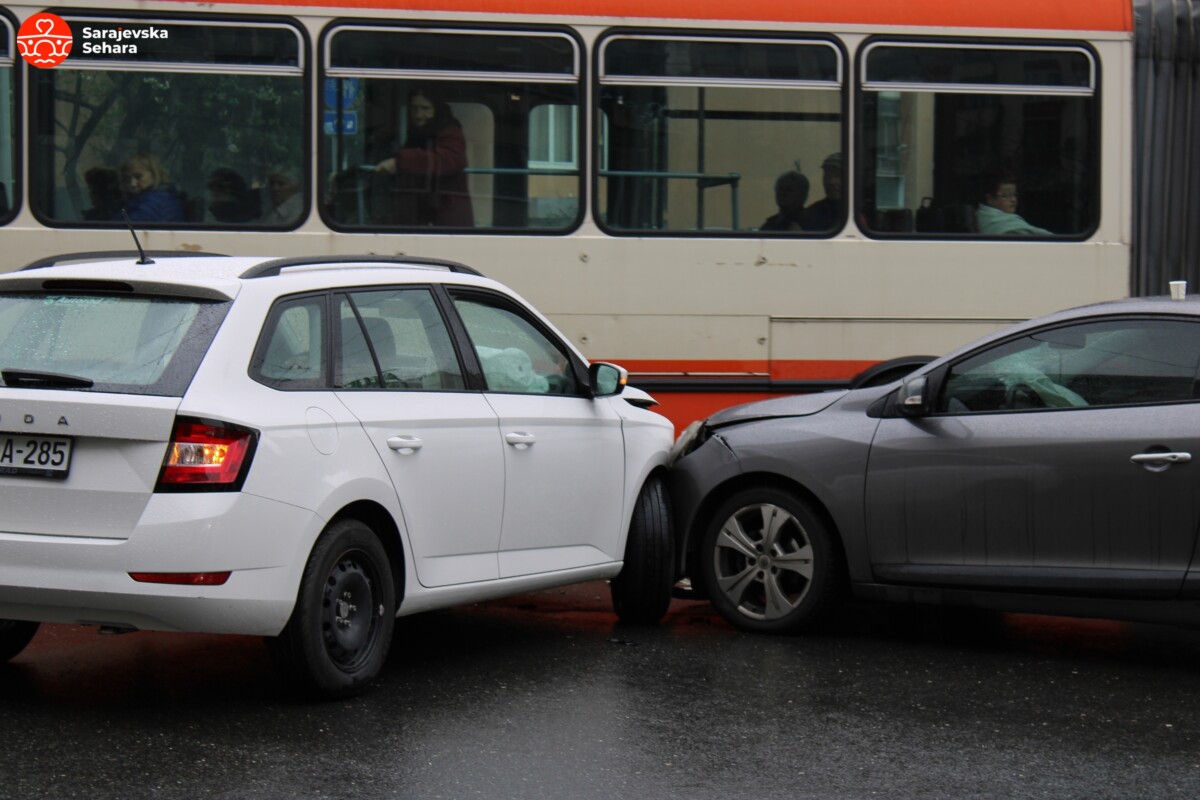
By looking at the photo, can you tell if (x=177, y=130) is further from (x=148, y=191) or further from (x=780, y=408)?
(x=780, y=408)

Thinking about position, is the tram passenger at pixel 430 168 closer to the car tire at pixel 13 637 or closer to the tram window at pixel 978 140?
the tram window at pixel 978 140

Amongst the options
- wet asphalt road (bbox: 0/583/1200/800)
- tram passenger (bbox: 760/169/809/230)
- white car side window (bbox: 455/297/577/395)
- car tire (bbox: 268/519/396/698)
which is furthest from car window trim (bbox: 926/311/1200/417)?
tram passenger (bbox: 760/169/809/230)

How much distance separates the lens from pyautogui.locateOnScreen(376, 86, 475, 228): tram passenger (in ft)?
32.9

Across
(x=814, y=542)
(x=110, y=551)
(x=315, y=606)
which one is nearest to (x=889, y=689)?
(x=814, y=542)

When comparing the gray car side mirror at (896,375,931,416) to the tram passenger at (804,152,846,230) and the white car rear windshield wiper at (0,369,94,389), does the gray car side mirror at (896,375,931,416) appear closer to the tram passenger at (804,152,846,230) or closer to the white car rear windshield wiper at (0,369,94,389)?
the tram passenger at (804,152,846,230)

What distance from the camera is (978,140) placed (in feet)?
34.4

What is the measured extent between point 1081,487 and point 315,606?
3068 millimetres

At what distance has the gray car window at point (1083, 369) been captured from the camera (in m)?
6.85

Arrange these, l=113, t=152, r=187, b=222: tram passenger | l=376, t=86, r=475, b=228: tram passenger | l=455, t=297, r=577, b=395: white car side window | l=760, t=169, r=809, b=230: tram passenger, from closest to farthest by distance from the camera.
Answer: l=455, t=297, r=577, b=395: white car side window → l=113, t=152, r=187, b=222: tram passenger → l=376, t=86, r=475, b=228: tram passenger → l=760, t=169, r=809, b=230: tram passenger

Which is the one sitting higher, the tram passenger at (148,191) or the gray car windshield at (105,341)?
the tram passenger at (148,191)

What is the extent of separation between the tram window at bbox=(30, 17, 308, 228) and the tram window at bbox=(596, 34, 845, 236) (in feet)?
5.99

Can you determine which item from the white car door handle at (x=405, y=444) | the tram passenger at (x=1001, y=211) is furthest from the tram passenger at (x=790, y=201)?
the white car door handle at (x=405, y=444)

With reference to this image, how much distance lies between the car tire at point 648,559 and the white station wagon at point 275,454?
532mm

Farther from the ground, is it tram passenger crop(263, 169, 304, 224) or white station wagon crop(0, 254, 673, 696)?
tram passenger crop(263, 169, 304, 224)
